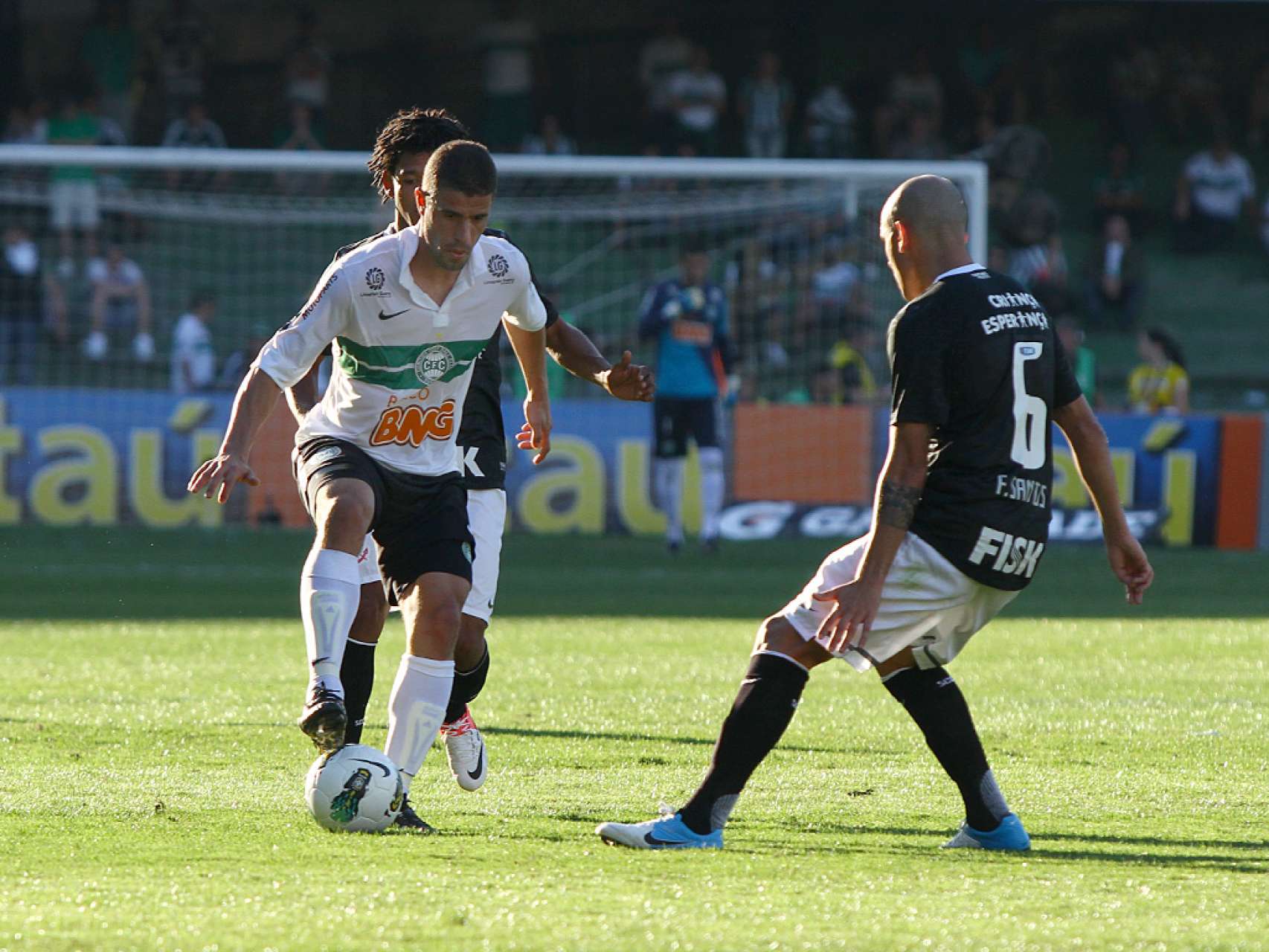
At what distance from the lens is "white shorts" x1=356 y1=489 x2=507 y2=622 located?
6062mm

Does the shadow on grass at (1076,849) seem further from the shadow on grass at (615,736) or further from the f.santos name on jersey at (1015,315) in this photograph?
the shadow on grass at (615,736)

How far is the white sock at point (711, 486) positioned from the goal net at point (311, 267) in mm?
1381

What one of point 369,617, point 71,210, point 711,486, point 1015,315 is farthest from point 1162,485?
point 1015,315

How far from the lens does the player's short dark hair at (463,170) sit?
200 inches

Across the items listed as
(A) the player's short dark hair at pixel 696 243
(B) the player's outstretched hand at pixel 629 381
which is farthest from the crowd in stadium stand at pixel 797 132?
(B) the player's outstretched hand at pixel 629 381

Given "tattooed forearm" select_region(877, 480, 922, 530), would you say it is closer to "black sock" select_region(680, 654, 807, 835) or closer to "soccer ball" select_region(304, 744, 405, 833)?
"black sock" select_region(680, 654, 807, 835)

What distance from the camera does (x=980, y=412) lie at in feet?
16.1

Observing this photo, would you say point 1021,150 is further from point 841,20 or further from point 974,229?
point 974,229

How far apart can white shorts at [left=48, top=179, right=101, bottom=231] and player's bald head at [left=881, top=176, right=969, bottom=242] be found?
15153 millimetres

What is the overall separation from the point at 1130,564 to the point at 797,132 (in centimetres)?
2314

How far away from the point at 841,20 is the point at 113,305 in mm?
14139

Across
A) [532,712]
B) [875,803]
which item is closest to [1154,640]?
[532,712]

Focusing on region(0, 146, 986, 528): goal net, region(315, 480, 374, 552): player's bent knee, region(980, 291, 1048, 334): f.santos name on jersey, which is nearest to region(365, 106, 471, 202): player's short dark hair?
region(315, 480, 374, 552): player's bent knee

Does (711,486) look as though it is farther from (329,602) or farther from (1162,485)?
(329,602)
